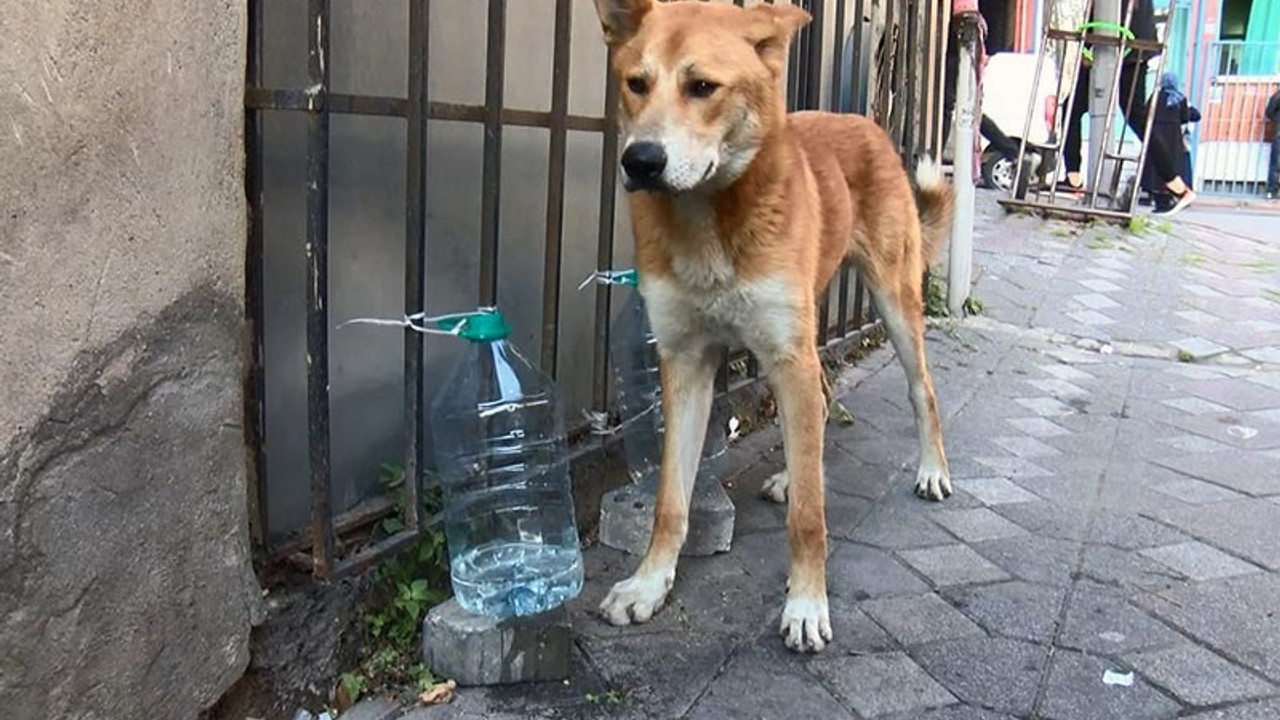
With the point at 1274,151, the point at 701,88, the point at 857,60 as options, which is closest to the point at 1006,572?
the point at 701,88

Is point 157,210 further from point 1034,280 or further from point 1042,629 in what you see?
point 1034,280

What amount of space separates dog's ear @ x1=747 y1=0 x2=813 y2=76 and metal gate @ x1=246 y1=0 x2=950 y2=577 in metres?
0.57

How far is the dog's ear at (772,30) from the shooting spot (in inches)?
105

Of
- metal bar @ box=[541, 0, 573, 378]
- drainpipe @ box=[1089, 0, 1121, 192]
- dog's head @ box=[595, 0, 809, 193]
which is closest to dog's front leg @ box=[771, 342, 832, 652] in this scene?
dog's head @ box=[595, 0, 809, 193]

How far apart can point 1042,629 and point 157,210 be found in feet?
7.44

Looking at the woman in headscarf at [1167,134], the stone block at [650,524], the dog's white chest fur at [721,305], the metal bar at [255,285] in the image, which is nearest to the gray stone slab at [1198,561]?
the stone block at [650,524]

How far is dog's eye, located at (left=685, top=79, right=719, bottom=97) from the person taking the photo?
246 centimetres

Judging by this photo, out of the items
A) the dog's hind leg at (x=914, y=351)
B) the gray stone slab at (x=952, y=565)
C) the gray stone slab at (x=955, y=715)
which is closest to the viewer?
the gray stone slab at (x=955, y=715)

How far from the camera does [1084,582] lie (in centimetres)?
302

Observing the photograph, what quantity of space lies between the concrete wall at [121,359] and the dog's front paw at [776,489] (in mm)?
1924

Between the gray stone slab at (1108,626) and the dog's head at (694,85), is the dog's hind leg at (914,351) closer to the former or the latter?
the gray stone slab at (1108,626)

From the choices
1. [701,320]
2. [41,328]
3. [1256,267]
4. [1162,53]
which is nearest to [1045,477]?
[701,320]

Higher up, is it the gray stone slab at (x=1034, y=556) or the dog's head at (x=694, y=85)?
the dog's head at (x=694, y=85)

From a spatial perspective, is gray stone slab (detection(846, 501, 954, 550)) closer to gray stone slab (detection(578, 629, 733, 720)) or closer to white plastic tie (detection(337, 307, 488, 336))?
gray stone slab (detection(578, 629, 733, 720))
